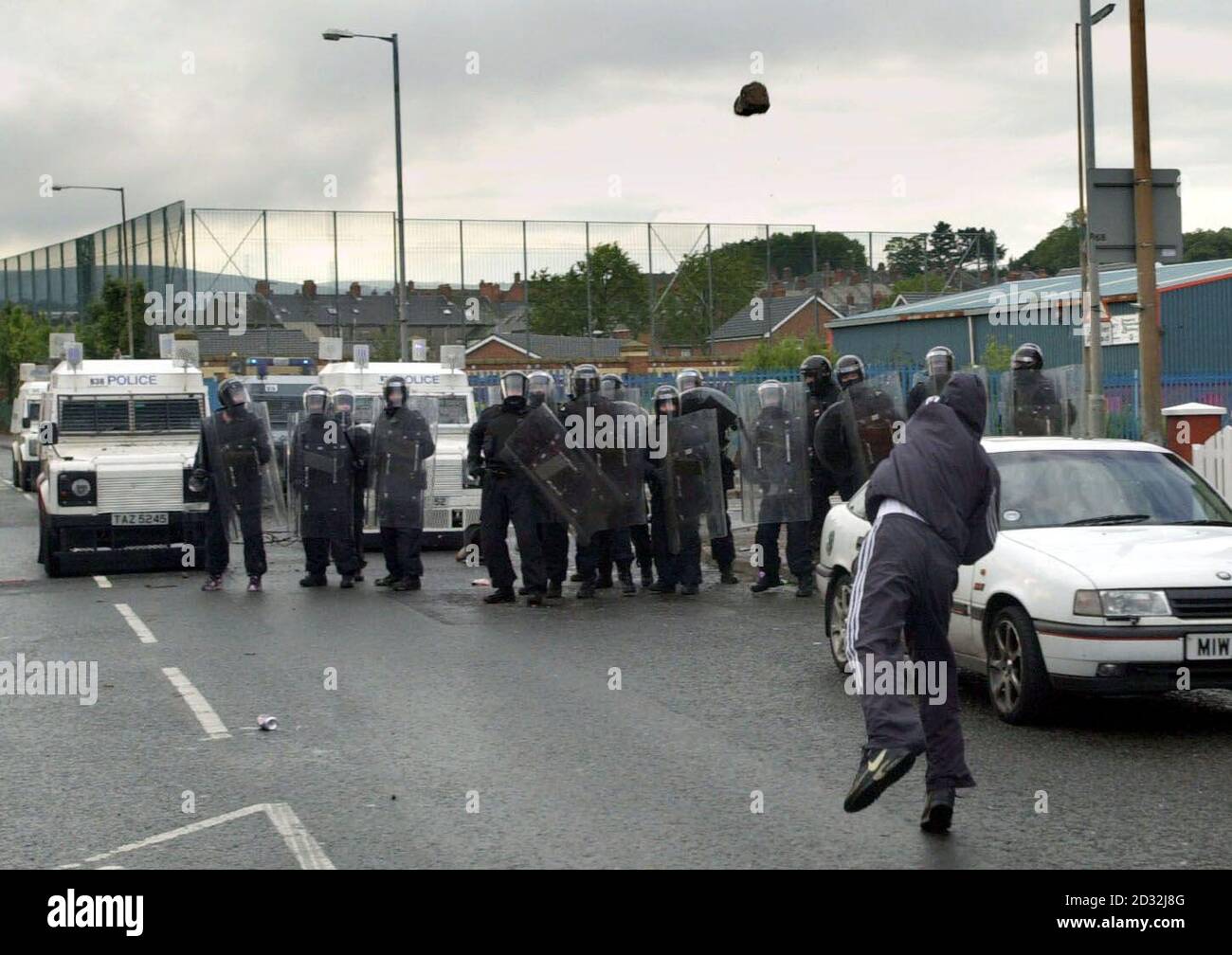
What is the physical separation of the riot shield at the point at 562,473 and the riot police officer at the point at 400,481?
167cm

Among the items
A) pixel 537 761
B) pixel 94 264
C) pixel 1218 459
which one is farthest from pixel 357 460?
pixel 94 264

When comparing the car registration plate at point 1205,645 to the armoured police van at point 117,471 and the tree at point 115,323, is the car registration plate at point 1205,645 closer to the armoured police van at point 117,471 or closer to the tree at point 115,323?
the armoured police van at point 117,471

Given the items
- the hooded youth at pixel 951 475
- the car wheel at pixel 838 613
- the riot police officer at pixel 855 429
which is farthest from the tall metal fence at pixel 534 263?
the hooded youth at pixel 951 475

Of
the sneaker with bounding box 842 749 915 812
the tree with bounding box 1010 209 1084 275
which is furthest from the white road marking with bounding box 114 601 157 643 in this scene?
the tree with bounding box 1010 209 1084 275

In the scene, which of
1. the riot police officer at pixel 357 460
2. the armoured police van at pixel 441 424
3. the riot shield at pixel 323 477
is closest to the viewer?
the riot shield at pixel 323 477

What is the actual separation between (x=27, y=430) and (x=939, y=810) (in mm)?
34207

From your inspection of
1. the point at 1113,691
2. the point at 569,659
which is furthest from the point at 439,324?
the point at 1113,691

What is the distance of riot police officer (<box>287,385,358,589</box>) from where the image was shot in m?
16.6

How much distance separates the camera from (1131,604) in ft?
27.3

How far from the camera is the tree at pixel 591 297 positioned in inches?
2131

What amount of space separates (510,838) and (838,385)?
9677 millimetres

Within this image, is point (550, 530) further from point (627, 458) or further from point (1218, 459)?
point (1218, 459)

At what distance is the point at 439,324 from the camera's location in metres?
55.8
